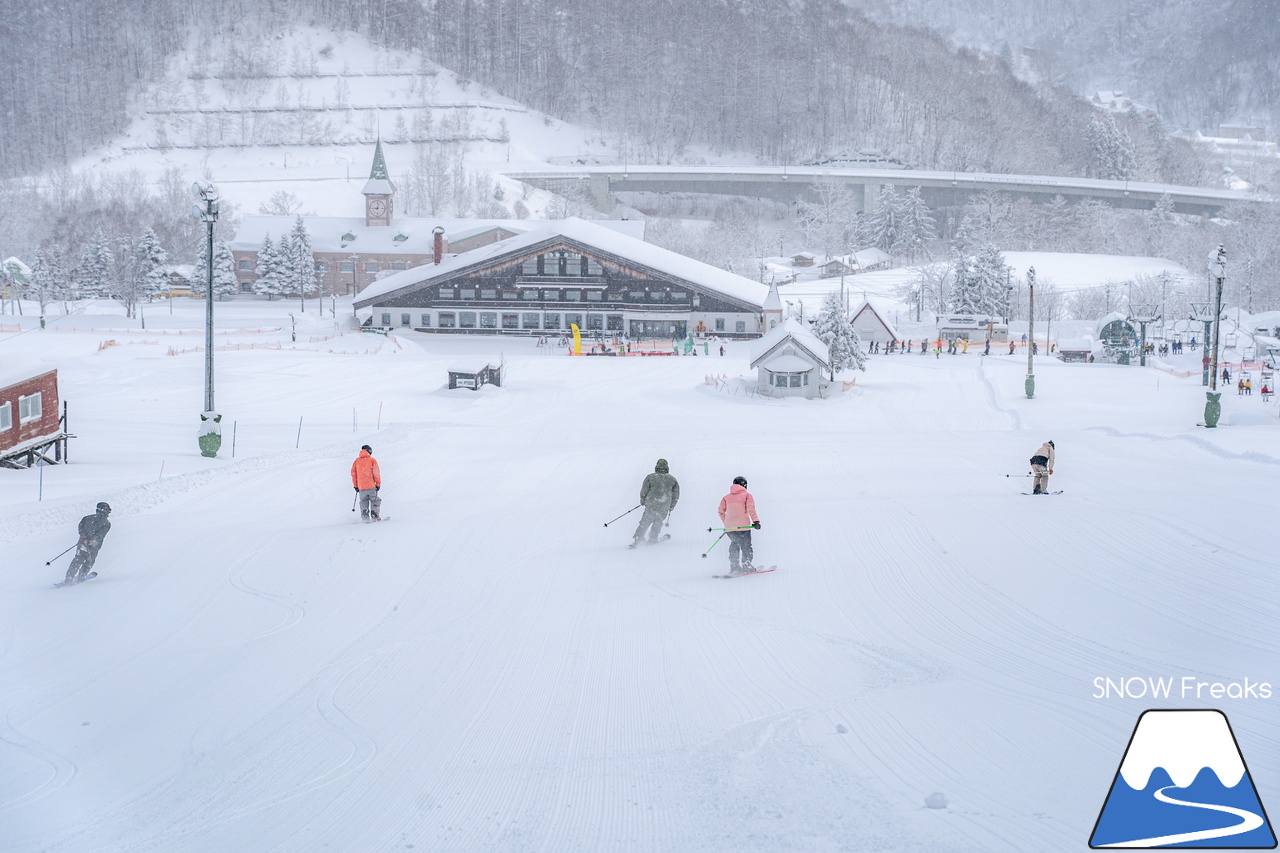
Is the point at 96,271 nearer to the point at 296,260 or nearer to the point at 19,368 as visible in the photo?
the point at 296,260

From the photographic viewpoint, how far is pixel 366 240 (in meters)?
80.1

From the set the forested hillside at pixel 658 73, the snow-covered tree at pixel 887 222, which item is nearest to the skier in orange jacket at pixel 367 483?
the snow-covered tree at pixel 887 222

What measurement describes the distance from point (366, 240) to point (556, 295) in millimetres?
26664

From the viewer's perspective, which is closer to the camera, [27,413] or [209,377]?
[209,377]

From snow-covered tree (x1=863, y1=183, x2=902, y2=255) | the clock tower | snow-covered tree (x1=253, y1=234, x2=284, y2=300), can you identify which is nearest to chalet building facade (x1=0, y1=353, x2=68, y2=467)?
snow-covered tree (x1=253, y1=234, x2=284, y2=300)

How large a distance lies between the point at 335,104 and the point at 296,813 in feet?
498

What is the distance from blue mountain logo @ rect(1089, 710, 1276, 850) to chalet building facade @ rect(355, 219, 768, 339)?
53647mm

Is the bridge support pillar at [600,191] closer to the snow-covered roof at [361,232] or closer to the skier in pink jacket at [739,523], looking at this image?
the snow-covered roof at [361,232]

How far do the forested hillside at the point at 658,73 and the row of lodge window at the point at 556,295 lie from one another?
92515 millimetres

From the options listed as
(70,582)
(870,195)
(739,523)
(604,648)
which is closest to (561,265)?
(70,582)

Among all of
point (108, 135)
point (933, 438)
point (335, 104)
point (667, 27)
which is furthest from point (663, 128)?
point (933, 438)

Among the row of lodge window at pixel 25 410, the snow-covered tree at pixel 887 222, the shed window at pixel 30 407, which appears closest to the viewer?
the row of lodge window at pixel 25 410

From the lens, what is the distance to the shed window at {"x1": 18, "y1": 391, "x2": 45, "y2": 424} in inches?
787

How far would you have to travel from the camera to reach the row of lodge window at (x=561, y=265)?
6034 cm
